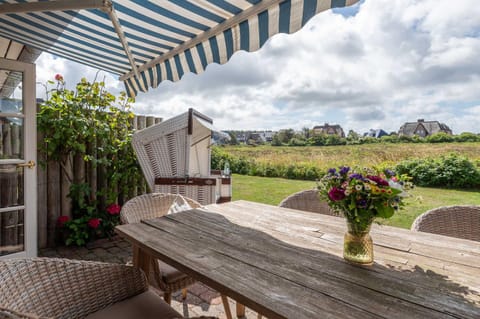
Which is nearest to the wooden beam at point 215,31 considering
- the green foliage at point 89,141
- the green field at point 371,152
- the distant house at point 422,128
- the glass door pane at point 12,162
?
the green foliage at point 89,141

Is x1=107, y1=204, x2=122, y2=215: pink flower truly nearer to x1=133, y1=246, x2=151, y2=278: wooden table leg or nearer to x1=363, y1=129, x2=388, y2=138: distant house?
x1=133, y1=246, x2=151, y2=278: wooden table leg

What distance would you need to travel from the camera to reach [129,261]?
318 cm

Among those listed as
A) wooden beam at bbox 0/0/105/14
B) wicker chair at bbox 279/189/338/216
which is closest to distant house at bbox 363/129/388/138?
wicker chair at bbox 279/189/338/216

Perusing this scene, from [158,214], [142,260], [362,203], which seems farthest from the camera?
[158,214]

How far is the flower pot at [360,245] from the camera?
47.6 inches

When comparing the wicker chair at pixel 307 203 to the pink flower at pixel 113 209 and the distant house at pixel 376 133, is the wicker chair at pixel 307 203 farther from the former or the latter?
the distant house at pixel 376 133

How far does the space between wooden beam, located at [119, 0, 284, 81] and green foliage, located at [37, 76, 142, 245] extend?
3.37 ft

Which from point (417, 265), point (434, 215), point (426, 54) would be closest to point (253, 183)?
point (426, 54)

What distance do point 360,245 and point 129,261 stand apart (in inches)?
110

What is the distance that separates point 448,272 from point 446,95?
6.99 metres

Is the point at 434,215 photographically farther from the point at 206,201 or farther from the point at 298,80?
the point at 298,80

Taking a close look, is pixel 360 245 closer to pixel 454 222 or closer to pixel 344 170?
pixel 344 170

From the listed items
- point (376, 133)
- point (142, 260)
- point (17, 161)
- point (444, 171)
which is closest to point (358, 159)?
point (376, 133)

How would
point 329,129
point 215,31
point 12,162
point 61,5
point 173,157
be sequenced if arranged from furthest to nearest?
point 329,129
point 173,157
point 12,162
point 215,31
point 61,5
